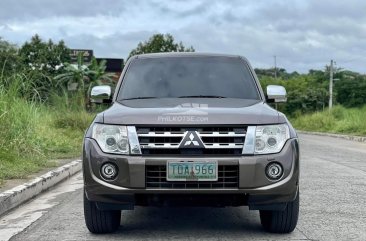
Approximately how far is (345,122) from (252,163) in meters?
35.1

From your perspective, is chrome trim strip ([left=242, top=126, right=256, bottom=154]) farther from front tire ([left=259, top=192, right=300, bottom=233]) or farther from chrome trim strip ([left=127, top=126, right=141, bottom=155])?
chrome trim strip ([left=127, top=126, right=141, bottom=155])

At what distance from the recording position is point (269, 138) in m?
4.91

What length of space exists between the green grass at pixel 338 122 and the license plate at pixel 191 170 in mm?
28579

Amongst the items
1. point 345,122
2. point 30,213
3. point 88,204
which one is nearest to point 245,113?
point 88,204

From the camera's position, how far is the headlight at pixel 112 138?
486 centimetres

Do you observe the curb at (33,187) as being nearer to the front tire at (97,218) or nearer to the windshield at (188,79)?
the front tire at (97,218)

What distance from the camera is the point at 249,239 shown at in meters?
Result: 5.20

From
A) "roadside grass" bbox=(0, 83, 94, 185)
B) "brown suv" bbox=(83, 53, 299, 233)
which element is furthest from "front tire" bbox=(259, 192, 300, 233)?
"roadside grass" bbox=(0, 83, 94, 185)

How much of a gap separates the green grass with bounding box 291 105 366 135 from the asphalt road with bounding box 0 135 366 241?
25.9 m

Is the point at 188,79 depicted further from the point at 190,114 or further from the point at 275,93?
the point at 190,114

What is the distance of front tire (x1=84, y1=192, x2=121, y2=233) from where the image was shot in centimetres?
522

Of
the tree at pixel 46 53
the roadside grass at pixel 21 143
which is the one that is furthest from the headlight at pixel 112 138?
the tree at pixel 46 53

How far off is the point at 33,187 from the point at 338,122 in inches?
1419

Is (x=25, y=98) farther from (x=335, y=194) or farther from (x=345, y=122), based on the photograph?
(x=345, y=122)
